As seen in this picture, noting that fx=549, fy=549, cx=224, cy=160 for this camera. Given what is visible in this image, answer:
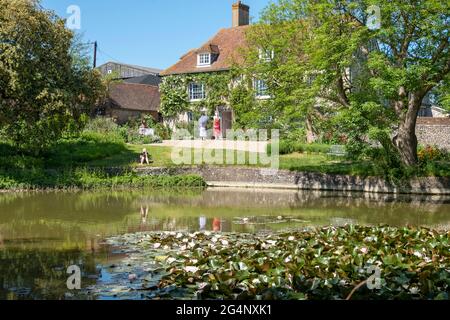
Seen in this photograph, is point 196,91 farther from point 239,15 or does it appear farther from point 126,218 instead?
point 126,218

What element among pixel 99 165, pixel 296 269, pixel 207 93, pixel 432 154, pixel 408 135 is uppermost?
pixel 207 93

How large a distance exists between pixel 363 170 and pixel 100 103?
25884 millimetres

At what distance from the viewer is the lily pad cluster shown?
20.5 feet

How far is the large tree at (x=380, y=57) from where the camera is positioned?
62.3 ft

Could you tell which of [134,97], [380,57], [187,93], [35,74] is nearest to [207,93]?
[187,93]

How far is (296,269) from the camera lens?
6848mm

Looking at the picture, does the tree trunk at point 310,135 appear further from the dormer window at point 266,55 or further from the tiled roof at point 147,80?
the tiled roof at point 147,80

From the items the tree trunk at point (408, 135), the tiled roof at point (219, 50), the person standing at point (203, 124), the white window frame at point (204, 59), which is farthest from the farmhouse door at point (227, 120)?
the tree trunk at point (408, 135)

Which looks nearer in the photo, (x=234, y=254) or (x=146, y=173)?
(x=234, y=254)

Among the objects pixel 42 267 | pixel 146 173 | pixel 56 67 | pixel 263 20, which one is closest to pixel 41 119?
pixel 56 67

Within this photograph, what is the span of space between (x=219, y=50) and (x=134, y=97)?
908cm
